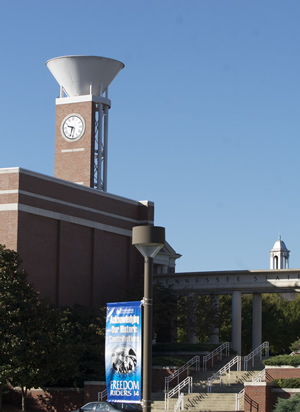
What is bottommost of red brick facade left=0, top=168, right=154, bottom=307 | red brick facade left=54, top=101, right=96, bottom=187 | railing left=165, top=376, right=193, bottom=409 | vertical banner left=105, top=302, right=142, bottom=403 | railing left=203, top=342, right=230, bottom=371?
railing left=165, top=376, right=193, bottom=409

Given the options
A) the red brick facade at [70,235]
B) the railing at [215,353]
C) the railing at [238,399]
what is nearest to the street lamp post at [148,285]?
the railing at [238,399]

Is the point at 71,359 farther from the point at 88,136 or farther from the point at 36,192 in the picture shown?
the point at 88,136

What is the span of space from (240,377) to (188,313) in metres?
8.69

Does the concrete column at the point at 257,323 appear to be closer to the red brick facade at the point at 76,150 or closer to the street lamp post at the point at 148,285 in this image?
the red brick facade at the point at 76,150

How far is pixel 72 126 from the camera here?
62.9 m

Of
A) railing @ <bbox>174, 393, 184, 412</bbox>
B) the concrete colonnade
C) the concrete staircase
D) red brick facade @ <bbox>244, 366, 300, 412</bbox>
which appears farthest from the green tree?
the concrete colonnade

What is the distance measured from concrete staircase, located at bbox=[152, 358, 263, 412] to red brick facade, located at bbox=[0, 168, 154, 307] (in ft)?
34.7

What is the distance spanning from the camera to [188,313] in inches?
2057

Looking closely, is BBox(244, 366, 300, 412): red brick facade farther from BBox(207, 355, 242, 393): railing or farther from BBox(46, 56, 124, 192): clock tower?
A: BBox(46, 56, 124, 192): clock tower

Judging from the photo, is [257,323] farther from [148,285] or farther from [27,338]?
[148,285]

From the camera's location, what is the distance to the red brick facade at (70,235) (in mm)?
47781

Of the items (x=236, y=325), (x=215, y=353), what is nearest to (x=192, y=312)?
(x=236, y=325)

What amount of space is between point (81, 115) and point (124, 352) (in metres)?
45.6

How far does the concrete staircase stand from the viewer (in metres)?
38.5
